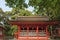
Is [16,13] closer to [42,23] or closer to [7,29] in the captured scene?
[7,29]

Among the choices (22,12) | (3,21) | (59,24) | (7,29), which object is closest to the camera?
(59,24)

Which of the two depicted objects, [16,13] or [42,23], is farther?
[16,13]

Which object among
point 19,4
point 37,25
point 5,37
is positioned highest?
point 19,4

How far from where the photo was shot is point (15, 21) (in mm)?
23453

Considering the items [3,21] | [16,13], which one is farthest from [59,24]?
[16,13]

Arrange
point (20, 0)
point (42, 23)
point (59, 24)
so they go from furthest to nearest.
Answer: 1. point (59, 24)
2. point (42, 23)
3. point (20, 0)

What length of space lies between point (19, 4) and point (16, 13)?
24989mm

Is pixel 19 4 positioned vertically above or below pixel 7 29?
above

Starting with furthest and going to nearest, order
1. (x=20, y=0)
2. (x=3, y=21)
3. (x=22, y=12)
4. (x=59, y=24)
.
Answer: (x=22, y=12), (x=3, y=21), (x=59, y=24), (x=20, y=0)

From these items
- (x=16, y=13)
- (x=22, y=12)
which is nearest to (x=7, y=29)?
(x=22, y=12)

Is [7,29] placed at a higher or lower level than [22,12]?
lower

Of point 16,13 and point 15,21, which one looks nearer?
A: point 15,21

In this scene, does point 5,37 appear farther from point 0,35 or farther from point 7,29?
point 7,29

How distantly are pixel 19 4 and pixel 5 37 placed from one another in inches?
427
